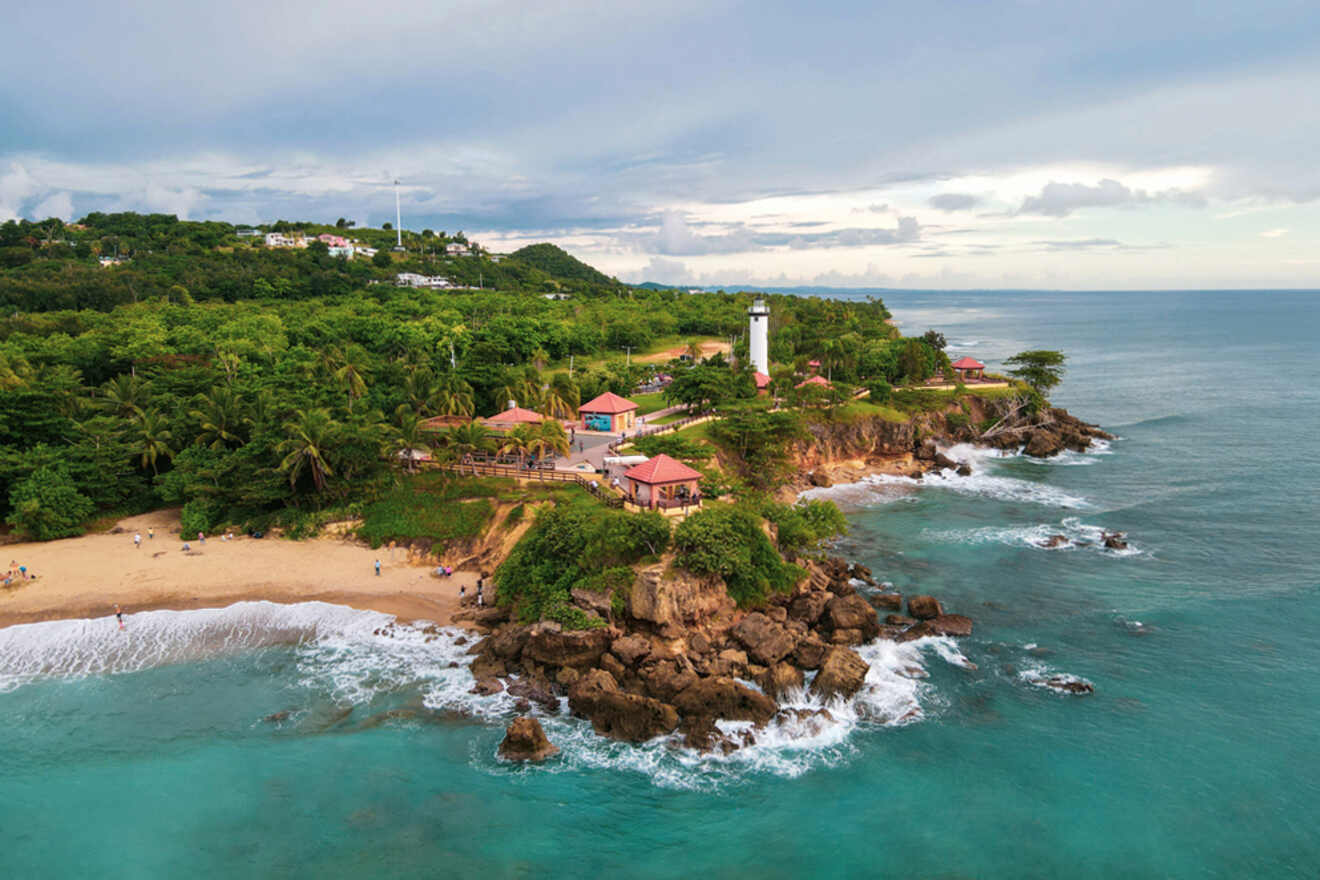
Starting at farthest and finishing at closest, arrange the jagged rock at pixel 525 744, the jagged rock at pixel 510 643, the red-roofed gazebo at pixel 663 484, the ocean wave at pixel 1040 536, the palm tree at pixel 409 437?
the palm tree at pixel 409 437, the ocean wave at pixel 1040 536, the red-roofed gazebo at pixel 663 484, the jagged rock at pixel 510 643, the jagged rock at pixel 525 744

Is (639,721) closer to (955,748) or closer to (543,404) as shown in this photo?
(955,748)

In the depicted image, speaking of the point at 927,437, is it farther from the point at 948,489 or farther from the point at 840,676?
the point at 840,676

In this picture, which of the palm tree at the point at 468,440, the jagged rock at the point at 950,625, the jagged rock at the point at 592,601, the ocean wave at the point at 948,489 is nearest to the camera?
the jagged rock at the point at 592,601

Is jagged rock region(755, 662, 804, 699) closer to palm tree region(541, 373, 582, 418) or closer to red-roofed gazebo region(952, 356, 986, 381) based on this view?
palm tree region(541, 373, 582, 418)

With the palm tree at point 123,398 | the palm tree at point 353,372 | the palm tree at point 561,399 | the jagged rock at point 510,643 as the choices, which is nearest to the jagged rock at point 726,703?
the jagged rock at point 510,643

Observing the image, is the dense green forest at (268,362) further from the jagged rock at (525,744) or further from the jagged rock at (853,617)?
the jagged rock at (853,617)

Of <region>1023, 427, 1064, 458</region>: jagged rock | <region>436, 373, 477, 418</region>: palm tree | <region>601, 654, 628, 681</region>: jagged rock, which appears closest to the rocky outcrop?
<region>601, 654, 628, 681</region>: jagged rock
